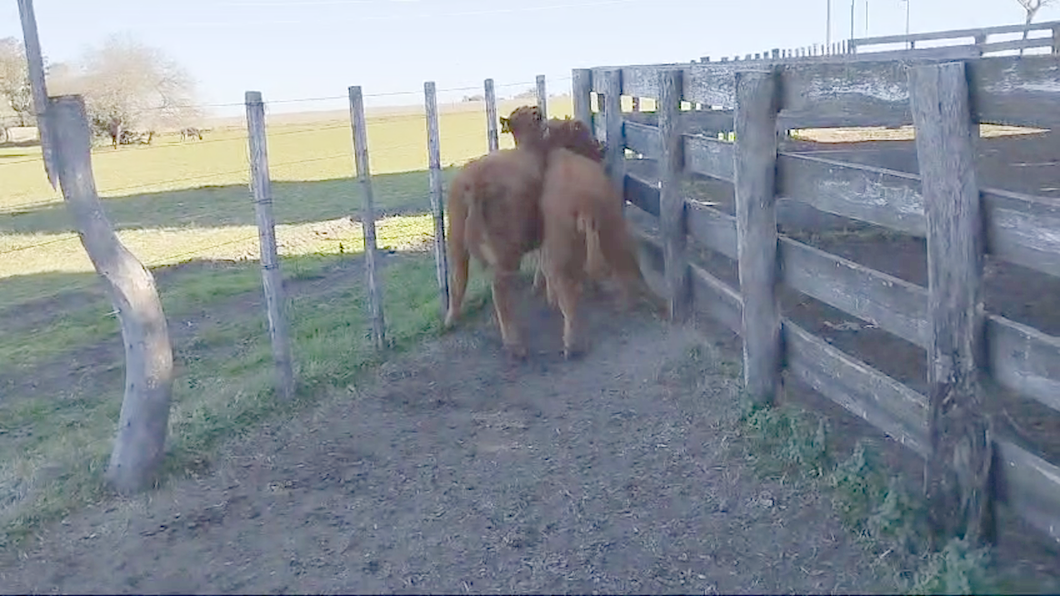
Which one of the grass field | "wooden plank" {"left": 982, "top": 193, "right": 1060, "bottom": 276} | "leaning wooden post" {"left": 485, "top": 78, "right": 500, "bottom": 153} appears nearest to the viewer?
"wooden plank" {"left": 982, "top": 193, "right": 1060, "bottom": 276}

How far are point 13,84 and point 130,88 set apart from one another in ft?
5.35

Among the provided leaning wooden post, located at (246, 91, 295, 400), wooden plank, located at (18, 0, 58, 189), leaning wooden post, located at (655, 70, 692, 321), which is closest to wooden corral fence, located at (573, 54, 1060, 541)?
leaning wooden post, located at (655, 70, 692, 321)

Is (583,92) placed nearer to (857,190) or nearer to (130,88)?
(130,88)

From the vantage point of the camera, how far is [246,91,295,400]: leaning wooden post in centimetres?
580

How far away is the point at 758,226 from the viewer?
5027 millimetres

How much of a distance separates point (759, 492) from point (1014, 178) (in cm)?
460

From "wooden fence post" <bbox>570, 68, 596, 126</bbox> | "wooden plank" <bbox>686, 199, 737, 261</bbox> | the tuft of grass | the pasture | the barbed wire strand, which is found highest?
"wooden fence post" <bbox>570, 68, 596, 126</bbox>

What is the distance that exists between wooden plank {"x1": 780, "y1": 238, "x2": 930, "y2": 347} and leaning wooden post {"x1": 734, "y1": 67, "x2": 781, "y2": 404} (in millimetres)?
109

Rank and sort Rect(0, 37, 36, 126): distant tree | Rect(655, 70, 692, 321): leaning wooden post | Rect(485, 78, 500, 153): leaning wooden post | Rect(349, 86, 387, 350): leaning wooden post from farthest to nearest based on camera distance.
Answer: Rect(485, 78, 500, 153): leaning wooden post → Rect(0, 37, 36, 126): distant tree → Rect(349, 86, 387, 350): leaning wooden post → Rect(655, 70, 692, 321): leaning wooden post

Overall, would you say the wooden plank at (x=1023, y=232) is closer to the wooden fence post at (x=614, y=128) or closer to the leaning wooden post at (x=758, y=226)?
the leaning wooden post at (x=758, y=226)

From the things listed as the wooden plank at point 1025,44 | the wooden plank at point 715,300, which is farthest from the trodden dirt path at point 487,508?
the wooden plank at point 1025,44

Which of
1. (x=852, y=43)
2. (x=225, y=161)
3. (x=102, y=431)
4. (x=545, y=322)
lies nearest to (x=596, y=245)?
(x=545, y=322)

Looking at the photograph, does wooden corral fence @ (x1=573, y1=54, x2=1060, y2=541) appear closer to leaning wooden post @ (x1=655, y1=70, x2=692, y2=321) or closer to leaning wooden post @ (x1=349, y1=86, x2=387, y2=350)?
leaning wooden post @ (x1=655, y1=70, x2=692, y2=321)

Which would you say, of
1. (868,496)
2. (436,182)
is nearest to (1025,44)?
(436,182)
